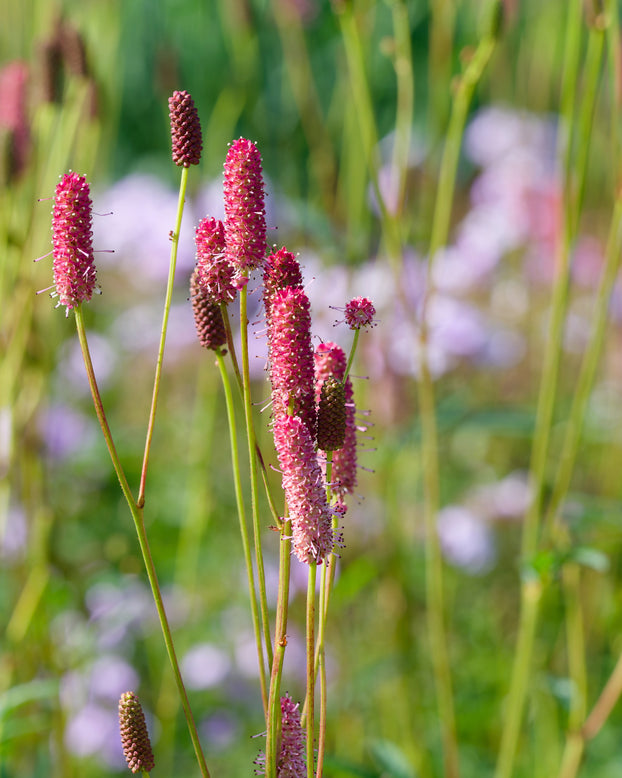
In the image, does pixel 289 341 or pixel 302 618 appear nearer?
pixel 289 341

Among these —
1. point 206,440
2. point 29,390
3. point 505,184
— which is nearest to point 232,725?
point 206,440

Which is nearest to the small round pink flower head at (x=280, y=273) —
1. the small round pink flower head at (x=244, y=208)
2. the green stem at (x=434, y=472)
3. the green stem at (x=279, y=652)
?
the small round pink flower head at (x=244, y=208)

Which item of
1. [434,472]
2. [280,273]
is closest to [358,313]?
[280,273]

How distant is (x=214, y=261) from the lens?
1.39ft

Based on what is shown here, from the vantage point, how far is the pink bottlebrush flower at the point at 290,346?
1.30 ft

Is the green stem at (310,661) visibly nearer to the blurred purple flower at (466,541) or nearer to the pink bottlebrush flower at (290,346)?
the pink bottlebrush flower at (290,346)

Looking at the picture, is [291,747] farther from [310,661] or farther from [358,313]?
[358,313]

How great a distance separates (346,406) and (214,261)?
0.10m

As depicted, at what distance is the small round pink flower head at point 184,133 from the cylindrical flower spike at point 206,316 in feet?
0.19

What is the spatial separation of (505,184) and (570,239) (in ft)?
5.20

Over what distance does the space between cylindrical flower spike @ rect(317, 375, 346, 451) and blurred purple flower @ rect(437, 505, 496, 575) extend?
4.19ft

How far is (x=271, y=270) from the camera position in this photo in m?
0.42

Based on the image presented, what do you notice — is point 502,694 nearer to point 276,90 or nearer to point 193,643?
point 193,643

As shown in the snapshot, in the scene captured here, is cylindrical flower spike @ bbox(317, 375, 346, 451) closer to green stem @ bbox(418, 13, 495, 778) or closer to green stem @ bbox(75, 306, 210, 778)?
green stem @ bbox(75, 306, 210, 778)
